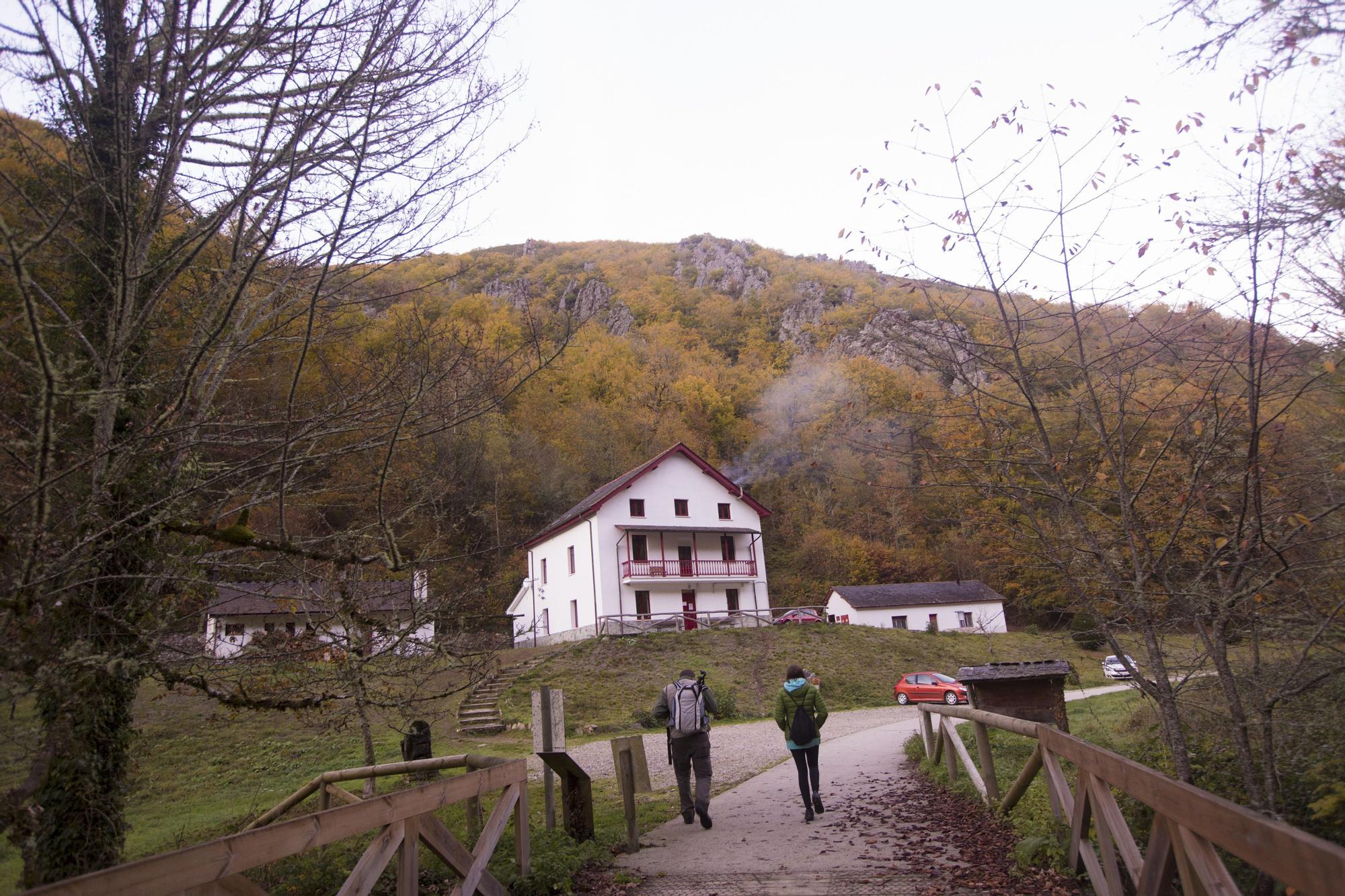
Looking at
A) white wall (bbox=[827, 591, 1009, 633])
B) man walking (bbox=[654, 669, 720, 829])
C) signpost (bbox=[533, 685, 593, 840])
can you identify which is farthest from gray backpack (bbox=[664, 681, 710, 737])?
white wall (bbox=[827, 591, 1009, 633])

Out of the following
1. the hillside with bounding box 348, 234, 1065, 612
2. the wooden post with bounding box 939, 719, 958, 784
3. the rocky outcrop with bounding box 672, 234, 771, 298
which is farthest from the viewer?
the rocky outcrop with bounding box 672, 234, 771, 298

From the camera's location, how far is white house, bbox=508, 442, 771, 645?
1425 inches

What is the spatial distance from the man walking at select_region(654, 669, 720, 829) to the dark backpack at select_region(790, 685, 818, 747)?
0.78m

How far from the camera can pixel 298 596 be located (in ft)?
28.2

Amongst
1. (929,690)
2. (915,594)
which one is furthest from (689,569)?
(929,690)

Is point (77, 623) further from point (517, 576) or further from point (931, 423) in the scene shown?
point (517, 576)

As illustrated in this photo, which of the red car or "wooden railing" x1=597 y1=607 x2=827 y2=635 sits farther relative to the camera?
"wooden railing" x1=597 y1=607 x2=827 y2=635

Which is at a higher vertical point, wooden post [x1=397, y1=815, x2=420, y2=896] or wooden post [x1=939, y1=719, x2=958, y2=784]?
wooden post [x1=397, y1=815, x2=420, y2=896]

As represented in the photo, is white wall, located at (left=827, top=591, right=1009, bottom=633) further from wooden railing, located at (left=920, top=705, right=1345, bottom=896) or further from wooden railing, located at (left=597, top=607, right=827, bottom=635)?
wooden railing, located at (left=920, top=705, right=1345, bottom=896)

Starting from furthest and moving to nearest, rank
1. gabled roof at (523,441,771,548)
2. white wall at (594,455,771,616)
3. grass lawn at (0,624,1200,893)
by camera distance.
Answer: gabled roof at (523,441,771,548)
white wall at (594,455,771,616)
grass lawn at (0,624,1200,893)

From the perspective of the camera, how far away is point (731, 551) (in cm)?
4091

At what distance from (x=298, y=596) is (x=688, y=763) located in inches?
171

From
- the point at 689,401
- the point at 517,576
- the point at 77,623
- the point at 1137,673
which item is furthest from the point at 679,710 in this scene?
the point at 689,401

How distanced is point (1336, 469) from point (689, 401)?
5471 centimetres
